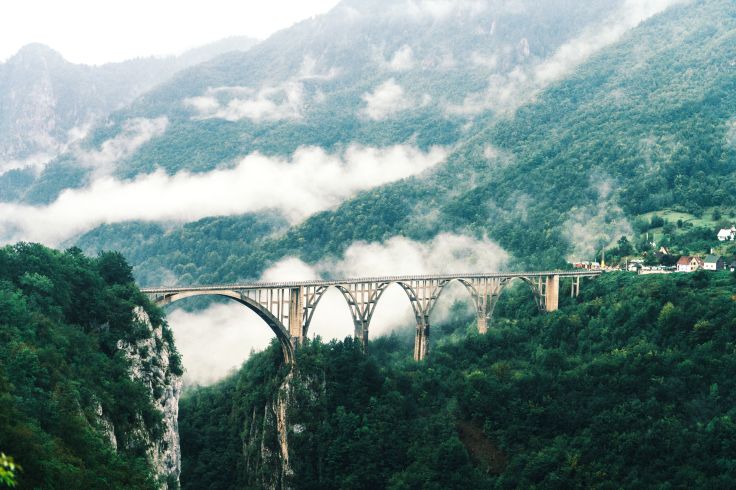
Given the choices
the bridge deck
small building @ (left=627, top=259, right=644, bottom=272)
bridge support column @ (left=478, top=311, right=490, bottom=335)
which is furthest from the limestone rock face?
small building @ (left=627, top=259, right=644, bottom=272)

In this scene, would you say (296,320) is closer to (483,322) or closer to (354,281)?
(354,281)

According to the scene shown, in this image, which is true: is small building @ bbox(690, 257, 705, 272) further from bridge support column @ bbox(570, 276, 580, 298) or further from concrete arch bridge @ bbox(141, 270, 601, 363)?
bridge support column @ bbox(570, 276, 580, 298)

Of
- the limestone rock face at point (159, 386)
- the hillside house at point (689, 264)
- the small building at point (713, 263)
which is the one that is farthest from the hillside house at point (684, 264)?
the limestone rock face at point (159, 386)

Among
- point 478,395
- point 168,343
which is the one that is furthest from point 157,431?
point 478,395

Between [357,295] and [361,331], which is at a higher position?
[357,295]

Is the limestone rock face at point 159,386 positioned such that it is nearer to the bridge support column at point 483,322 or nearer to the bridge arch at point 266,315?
the bridge arch at point 266,315

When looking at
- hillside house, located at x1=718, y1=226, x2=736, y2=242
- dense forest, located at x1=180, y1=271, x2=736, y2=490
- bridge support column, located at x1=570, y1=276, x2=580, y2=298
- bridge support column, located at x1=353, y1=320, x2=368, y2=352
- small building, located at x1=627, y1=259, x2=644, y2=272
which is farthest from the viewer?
hillside house, located at x1=718, y1=226, x2=736, y2=242

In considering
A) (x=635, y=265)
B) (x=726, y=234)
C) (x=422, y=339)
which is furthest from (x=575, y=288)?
(x=726, y=234)
